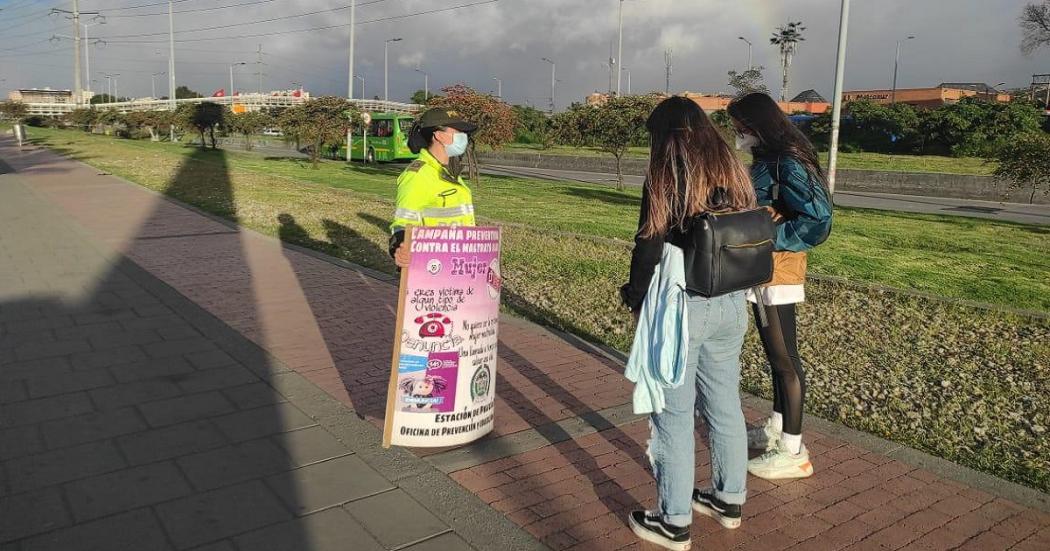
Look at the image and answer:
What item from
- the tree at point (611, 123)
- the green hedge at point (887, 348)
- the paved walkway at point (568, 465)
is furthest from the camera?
the tree at point (611, 123)

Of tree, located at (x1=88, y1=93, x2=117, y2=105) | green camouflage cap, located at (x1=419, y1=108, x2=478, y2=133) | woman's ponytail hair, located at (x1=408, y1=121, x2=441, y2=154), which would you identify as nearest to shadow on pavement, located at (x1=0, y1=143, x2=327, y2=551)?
woman's ponytail hair, located at (x1=408, y1=121, x2=441, y2=154)

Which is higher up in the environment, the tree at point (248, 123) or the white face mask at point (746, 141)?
the tree at point (248, 123)

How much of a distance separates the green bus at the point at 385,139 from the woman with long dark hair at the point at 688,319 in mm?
33431

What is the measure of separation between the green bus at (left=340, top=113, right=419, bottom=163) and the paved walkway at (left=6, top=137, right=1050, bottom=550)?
2943 centimetres

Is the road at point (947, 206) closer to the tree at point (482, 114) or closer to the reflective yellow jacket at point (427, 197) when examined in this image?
the tree at point (482, 114)

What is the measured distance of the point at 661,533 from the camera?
10.8 ft

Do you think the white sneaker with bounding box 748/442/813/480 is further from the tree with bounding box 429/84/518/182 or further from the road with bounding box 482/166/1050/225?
the tree with bounding box 429/84/518/182

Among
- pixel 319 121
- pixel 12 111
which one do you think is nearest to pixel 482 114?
pixel 319 121

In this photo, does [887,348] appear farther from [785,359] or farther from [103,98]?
[103,98]

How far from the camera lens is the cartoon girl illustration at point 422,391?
408cm

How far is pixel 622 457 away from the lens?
13.9ft

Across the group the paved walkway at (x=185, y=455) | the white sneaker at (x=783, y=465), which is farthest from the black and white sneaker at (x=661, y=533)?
the white sneaker at (x=783, y=465)

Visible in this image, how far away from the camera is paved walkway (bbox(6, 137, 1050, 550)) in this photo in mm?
3455

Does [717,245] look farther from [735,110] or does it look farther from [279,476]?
[279,476]
